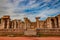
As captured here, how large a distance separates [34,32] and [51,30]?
2.88m

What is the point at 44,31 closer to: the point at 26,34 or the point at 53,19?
the point at 26,34

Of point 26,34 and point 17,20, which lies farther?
point 17,20

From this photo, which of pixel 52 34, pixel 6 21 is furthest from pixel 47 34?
pixel 6 21

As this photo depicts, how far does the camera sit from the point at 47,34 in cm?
1919

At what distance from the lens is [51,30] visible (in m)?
19.9

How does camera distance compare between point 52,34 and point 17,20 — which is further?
point 17,20

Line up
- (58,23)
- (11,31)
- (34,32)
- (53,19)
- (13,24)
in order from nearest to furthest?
(34,32) < (11,31) < (58,23) < (53,19) < (13,24)

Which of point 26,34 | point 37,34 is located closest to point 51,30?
point 37,34

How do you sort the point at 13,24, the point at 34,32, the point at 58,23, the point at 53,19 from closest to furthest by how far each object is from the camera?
the point at 34,32 → the point at 58,23 → the point at 53,19 → the point at 13,24

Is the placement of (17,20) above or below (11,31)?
above

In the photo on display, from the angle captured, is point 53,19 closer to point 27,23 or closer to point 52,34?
point 27,23

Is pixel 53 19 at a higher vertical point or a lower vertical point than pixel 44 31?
higher

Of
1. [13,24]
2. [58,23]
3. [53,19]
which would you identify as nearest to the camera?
[58,23]

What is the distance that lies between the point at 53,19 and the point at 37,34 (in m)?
9.99
